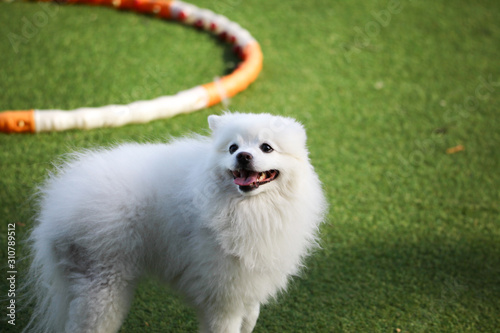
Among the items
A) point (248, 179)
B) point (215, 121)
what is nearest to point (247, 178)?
point (248, 179)

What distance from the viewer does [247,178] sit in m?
1.95

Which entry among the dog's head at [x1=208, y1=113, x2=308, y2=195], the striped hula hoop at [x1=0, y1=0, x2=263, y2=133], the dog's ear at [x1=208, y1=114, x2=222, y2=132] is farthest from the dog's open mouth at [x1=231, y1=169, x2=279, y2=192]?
the striped hula hoop at [x1=0, y1=0, x2=263, y2=133]

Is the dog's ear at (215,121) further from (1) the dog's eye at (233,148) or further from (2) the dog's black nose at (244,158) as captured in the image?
(2) the dog's black nose at (244,158)

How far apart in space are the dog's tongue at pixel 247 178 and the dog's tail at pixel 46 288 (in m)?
0.83

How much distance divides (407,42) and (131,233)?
4.37 meters

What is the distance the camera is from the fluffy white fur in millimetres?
2016

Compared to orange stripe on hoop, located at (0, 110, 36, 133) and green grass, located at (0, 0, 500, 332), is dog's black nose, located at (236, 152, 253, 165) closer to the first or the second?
green grass, located at (0, 0, 500, 332)

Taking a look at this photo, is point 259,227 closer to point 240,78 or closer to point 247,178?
point 247,178

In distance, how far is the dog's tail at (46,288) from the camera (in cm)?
211

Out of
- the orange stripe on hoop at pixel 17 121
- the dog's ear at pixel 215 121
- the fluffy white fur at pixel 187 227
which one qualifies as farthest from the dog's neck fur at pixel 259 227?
the orange stripe on hoop at pixel 17 121

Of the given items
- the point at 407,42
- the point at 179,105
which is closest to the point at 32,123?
the point at 179,105

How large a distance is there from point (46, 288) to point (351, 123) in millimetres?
2821

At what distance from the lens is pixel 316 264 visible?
2988 millimetres

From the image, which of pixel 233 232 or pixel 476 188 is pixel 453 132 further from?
pixel 233 232
